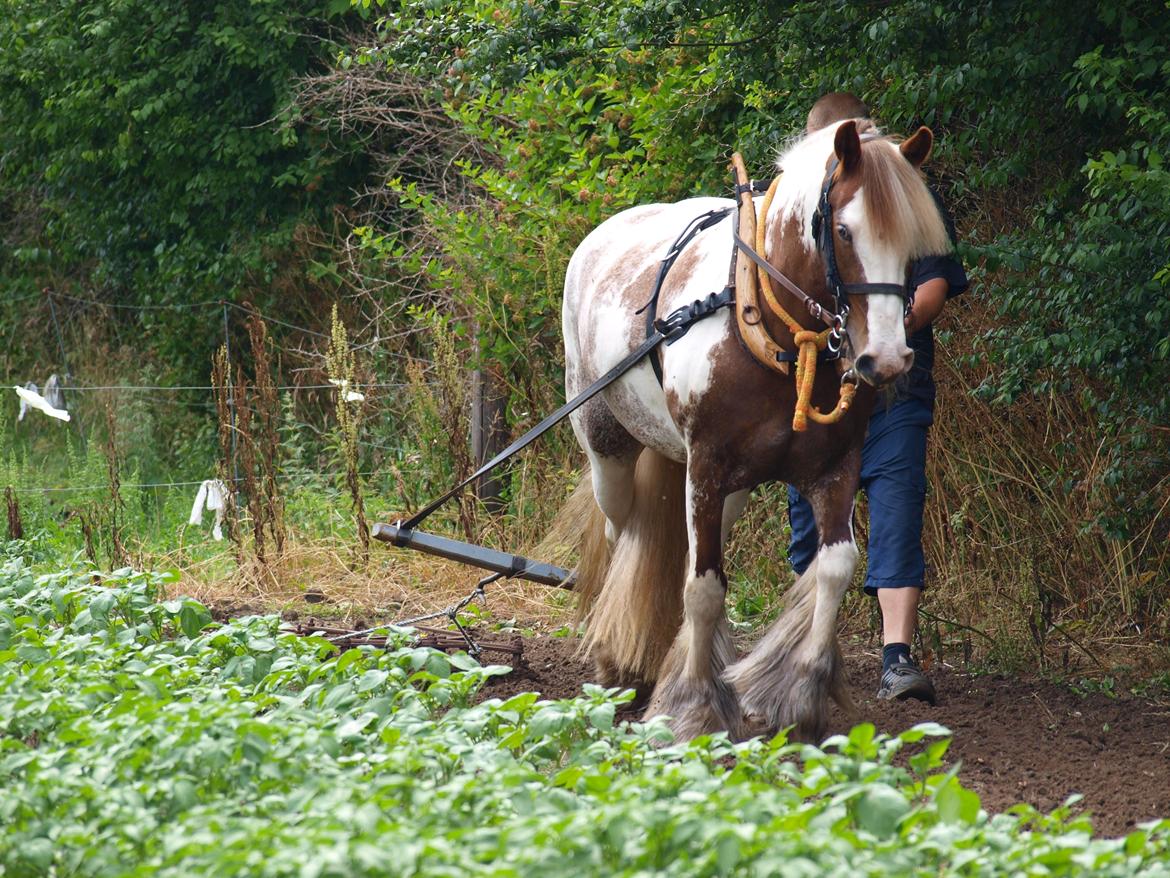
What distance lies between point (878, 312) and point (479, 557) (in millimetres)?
2415

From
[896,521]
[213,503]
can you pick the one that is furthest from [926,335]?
[213,503]

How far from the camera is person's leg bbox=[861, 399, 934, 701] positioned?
4.69 meters

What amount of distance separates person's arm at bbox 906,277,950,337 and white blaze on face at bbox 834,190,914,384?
0.65 meters

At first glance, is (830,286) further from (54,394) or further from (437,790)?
(54,394)

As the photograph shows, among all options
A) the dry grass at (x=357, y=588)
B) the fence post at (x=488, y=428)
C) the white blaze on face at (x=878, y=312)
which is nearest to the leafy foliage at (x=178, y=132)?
the fence post at (x=488, y=428)

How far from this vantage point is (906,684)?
15.0 feet

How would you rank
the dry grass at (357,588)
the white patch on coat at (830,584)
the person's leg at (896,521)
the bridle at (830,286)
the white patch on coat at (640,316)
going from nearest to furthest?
1. the bridle at (830,286)
2. the white patch on coat at (830,584)
3. the white patch on coat at (640,316)
4. the person's leg at (896,521)
5. the dry grass at (357,588)

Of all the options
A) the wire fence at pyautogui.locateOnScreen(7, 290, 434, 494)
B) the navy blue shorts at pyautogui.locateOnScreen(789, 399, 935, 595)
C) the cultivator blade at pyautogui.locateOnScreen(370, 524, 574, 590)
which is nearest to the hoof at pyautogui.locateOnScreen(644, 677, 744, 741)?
the navy blue shorts at pyautogui.locateOnScreen(789, 399, 935, 595)

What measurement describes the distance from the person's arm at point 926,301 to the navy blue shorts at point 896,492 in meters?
0.35

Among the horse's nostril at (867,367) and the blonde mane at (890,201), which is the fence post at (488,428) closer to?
the blonde mane at (890,201)

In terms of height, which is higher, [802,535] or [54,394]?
[54,394]

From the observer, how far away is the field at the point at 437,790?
93.4 inches

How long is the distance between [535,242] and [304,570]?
2032 mm

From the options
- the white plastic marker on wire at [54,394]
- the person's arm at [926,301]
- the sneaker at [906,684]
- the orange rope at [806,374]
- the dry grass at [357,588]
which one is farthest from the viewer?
the white plastic marker on wire at [54,394]
